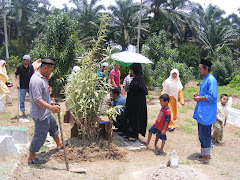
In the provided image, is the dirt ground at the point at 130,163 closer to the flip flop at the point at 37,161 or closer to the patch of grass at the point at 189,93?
the flip flop at the point at 37,161

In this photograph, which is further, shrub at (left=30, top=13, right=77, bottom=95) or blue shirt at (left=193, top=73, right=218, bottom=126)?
shrub at (left=30, top=13, right=77, bottom=95)

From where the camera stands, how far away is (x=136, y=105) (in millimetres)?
5301

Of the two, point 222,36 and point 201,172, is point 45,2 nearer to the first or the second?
point 222,36

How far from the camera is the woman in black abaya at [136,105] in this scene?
206 inches

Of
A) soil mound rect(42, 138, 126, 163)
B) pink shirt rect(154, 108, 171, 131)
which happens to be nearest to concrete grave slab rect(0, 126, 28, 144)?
soil mound rect(42, 138, 126, 163)

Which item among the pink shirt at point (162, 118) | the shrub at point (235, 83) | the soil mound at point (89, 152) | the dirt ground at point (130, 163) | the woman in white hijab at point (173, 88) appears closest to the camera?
the dirt ground at point (130, 163)

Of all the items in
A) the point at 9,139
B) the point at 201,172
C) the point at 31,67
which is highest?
the point at 31,67

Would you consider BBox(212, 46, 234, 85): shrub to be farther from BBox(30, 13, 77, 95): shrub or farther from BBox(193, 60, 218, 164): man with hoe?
BBox(193, 60, 218, 164): man with hoe

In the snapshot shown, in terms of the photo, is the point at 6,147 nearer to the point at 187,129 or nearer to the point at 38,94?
Answer: the point at 38,94

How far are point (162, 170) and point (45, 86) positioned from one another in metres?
2.27

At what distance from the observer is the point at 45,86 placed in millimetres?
3826

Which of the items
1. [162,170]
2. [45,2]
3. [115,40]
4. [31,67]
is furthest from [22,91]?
[45,2]

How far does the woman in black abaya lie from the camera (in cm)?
524

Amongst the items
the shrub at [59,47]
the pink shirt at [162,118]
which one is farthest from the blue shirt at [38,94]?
the shrub at [59,47]
